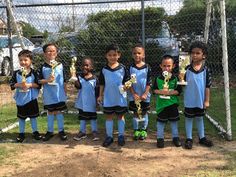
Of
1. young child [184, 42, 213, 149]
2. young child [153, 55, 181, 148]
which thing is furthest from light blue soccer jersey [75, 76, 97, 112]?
young child [184, 42, 213, 149]

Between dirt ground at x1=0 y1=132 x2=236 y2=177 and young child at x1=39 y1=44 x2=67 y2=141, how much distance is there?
45 cm

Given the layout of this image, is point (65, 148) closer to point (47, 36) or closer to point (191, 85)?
point (191, 85)

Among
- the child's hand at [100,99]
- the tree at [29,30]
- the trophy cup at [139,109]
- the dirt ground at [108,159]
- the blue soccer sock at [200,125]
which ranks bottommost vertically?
the dirt ground at [108,159]

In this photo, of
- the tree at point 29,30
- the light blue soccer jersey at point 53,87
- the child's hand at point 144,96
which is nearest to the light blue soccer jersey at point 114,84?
the child's hand at point 144,96

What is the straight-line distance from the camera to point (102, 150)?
252 inches

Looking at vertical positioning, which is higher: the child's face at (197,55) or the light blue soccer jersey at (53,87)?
the child's face at (197,55)

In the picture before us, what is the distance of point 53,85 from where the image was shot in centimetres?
691

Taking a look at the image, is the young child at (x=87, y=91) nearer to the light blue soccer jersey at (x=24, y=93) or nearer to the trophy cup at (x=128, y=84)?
the trophy cup at (x=128, y=84)

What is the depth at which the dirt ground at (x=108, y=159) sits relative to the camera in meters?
5.47

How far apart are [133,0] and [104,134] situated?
2657 mm

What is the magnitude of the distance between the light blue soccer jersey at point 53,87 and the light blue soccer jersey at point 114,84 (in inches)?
29.1

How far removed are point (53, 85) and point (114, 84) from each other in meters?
0.99

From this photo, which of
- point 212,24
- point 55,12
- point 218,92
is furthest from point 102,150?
point 218,92

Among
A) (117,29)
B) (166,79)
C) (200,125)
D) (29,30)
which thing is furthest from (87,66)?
(117,29)
